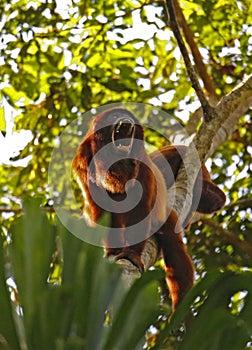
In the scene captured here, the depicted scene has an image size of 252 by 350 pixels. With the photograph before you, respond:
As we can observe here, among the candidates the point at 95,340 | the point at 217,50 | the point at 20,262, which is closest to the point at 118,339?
the point at 95,340

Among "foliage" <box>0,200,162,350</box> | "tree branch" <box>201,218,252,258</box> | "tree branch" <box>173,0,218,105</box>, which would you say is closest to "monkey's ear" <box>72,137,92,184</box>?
"tree branch" <box>173,0,218,105</box>

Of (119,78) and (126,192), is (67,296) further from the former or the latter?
(119,78)

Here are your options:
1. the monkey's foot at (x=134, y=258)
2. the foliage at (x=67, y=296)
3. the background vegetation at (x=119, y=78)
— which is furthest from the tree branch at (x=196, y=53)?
the foliage at (x=67, y=296)

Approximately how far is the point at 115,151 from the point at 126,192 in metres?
0.24

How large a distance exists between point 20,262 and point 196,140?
2.19m

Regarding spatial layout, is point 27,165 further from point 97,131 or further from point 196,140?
point 196,140

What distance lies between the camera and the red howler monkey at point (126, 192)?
12.6ft

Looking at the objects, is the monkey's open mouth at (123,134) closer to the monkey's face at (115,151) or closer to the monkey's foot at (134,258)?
the monkey's face at (115,151)

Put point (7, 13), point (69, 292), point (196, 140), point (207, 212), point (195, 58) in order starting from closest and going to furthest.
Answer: point (69, 292) → point (196, 140) → point (207, 212) → point (195, 58) → point (7, 13)

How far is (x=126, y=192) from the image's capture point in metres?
4.00

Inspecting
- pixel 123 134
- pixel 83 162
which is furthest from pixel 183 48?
pixel 83 162

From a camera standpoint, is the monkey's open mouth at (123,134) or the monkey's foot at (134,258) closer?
the monkey's foot at (134,258)

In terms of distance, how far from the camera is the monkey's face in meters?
3.90

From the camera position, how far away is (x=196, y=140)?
382 centimetres
